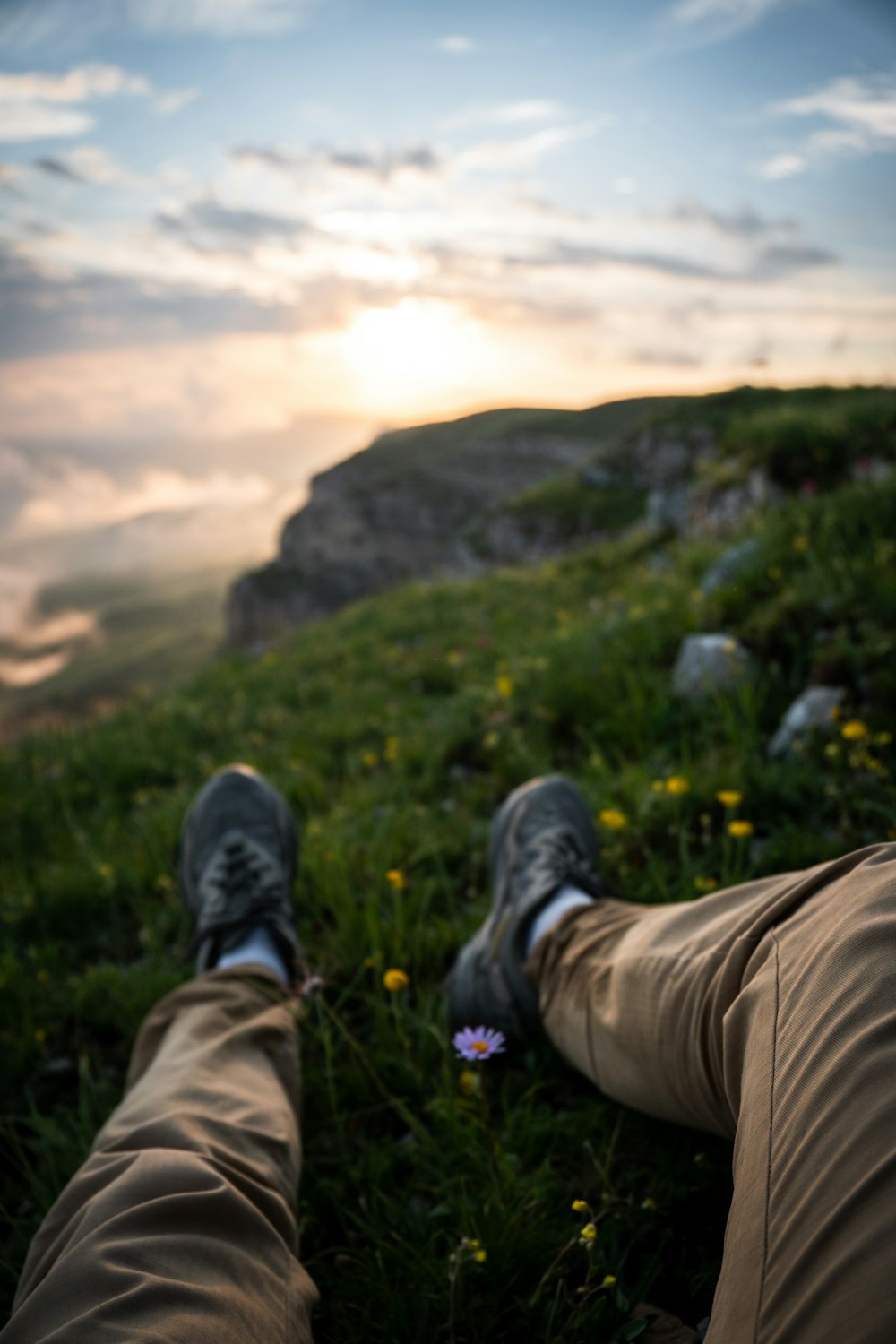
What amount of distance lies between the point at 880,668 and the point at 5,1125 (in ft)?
11.8

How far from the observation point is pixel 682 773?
308 cm

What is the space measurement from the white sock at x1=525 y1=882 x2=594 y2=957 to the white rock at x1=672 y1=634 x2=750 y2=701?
62.2 inches

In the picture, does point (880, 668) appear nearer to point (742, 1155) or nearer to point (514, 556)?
point (742, 1155)

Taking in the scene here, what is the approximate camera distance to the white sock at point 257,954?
2361 millimetres

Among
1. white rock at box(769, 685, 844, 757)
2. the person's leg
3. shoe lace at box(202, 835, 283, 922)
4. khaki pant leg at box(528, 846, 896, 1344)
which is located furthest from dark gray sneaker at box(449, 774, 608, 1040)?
white rock at box(769, 685, 844, 757)

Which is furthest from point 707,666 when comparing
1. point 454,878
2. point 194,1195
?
point 194,1195

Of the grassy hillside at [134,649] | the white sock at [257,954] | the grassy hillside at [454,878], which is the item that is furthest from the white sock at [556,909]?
the grassy hillside at [134,649]

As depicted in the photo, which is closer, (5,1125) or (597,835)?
(5,1125)

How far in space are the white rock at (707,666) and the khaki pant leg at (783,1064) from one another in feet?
6.91

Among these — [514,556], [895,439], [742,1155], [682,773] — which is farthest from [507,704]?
[514,556]

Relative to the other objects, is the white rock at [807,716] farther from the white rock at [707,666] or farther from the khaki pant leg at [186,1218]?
the khaki pant leg at [186,1218]

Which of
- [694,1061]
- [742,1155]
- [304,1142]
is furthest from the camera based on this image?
[304,1142]

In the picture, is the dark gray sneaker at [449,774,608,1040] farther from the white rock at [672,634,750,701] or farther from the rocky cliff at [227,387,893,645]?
the rocky cliff at [227,387,893,645]

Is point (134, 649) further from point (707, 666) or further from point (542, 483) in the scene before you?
point (707, 666)
